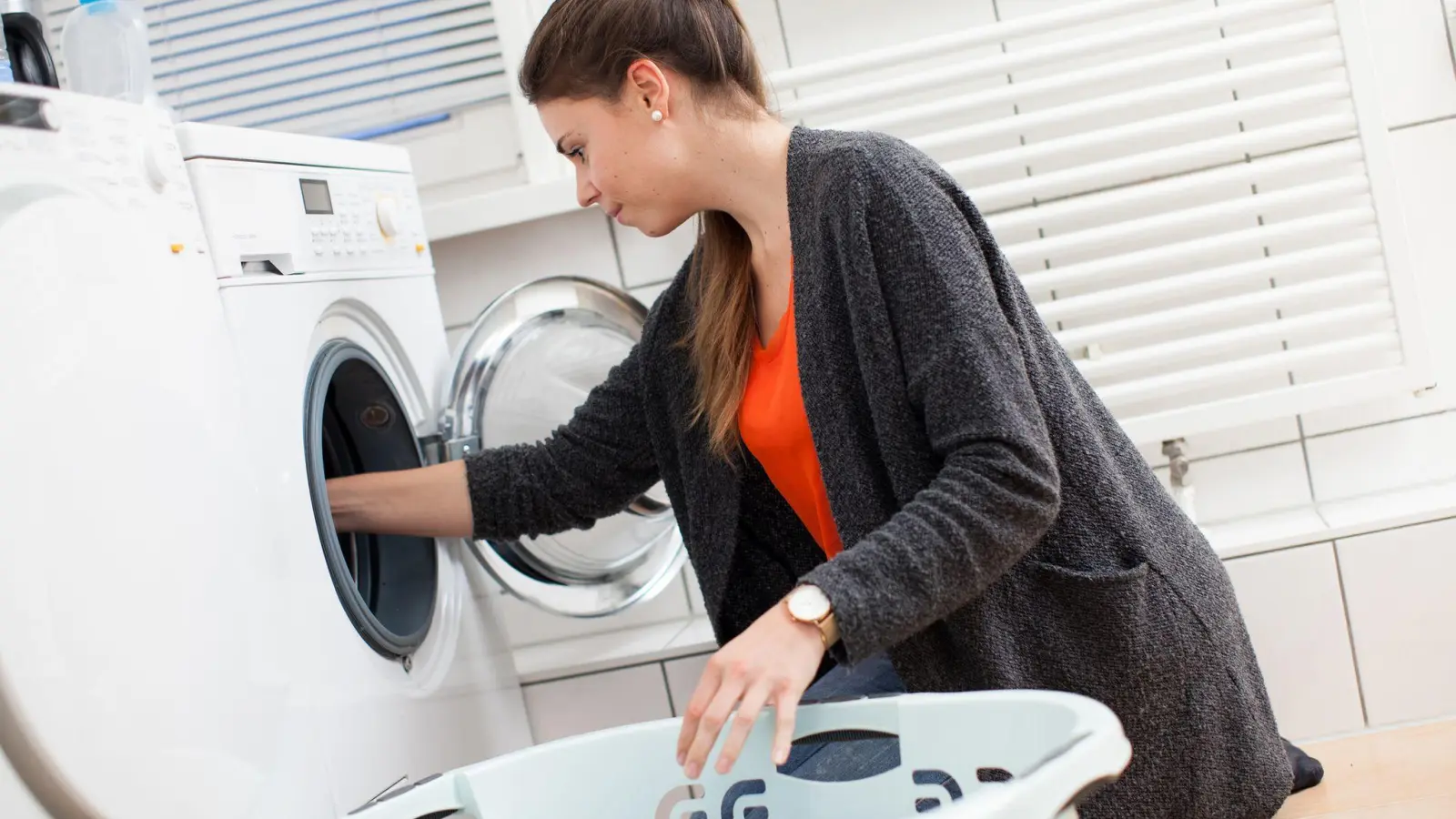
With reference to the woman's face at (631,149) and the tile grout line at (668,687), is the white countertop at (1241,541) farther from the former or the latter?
the woman's face at (631,149)

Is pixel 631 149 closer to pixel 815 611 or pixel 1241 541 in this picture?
pixel 815 611

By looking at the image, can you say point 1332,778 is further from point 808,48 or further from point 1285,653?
point 808,48

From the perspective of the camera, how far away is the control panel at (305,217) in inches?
46.0

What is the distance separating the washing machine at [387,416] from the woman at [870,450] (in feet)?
0.44

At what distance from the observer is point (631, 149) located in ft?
3.89

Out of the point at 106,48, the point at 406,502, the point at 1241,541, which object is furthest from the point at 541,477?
the point at 1241,541

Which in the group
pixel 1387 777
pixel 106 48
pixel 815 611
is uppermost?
pixel 106 48

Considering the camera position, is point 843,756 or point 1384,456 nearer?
point 843,756

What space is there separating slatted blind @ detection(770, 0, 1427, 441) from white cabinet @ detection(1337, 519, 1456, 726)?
20cm

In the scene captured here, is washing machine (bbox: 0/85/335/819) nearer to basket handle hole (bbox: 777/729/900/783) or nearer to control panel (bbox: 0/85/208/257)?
control panel (bbox: 0/85/208/257)

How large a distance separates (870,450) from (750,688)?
33 centimetres

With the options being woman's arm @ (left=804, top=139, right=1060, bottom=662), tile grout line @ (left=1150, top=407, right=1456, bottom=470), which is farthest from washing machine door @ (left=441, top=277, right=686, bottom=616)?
tile grout line @ (left=1150, top=407, right=1456, bottom=470)

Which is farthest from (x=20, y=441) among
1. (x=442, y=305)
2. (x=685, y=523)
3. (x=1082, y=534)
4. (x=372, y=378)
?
(x=442, y=305)

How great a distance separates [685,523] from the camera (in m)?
1.40
